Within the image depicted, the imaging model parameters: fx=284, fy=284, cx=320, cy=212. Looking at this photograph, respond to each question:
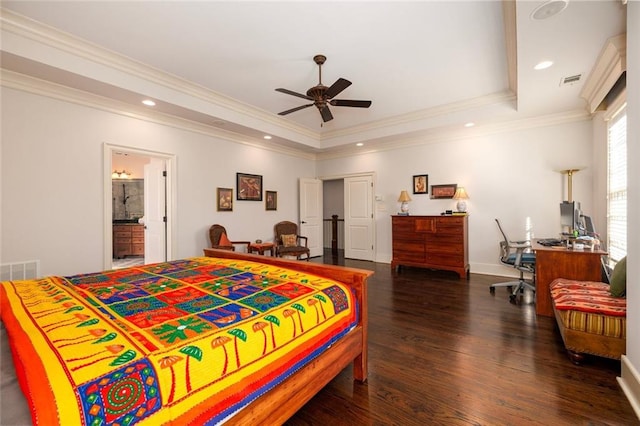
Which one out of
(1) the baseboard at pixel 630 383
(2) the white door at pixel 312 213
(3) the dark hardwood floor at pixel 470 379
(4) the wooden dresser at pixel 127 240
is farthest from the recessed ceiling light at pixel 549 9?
(4) the wooden dresser at pixel 127 240

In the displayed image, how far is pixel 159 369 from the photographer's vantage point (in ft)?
3.08

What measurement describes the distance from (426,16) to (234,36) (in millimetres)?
1858

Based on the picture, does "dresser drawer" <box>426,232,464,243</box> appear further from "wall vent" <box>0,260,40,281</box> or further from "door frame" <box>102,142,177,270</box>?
"wall vent" <box>0,260,40,281</box>

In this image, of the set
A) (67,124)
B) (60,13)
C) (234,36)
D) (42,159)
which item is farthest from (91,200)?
(234,36)

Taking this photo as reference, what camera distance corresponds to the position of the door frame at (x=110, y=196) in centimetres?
373

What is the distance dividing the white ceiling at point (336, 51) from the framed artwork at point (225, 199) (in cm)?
119

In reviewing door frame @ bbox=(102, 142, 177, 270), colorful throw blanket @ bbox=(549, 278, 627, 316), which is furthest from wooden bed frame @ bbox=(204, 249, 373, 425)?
door frame @ bbox=(102, 142, 177, 270)

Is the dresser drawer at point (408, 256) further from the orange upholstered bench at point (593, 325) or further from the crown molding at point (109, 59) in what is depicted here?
the crown molding at point (109, 59)

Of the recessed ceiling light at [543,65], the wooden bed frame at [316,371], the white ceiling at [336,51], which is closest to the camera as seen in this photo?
the wooden bed frame at [316,371]

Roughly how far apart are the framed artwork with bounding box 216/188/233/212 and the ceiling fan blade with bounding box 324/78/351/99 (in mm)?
2796

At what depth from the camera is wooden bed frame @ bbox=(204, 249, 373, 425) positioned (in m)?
1.24

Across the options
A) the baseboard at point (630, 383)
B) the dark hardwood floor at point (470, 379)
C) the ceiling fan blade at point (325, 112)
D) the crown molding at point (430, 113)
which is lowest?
the dark hardwood floor at point (470, 379)

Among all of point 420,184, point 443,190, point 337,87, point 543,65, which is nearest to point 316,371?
point 337,87

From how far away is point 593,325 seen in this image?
213cm
